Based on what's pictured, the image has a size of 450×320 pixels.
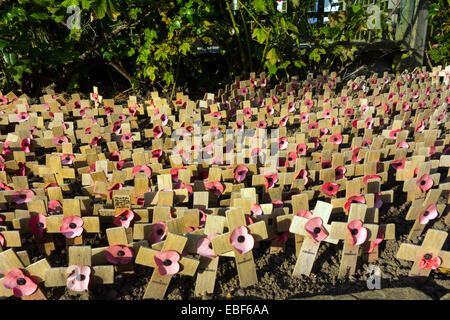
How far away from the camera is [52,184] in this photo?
2242 mm

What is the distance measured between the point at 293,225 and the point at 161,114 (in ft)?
6.86

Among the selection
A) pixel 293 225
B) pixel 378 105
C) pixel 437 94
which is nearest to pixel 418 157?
pixel 293 225

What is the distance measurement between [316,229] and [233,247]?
391 millimetres

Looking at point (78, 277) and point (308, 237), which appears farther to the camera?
point (308, 237)

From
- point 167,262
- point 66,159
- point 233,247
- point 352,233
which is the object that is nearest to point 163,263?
point 167,262

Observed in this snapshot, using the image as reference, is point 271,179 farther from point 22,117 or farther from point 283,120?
point 22,117

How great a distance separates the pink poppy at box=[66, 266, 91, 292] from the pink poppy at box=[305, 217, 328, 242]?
3.11 feet

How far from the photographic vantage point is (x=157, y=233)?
1798 millimetres

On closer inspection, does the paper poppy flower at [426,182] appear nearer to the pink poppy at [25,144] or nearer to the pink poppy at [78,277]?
the pink poppy at [78,277]

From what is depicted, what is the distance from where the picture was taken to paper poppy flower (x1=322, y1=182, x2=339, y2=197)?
219cm

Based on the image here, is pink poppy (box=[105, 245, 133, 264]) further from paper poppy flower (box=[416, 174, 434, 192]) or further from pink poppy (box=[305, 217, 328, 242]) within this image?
paper poppy flower (box=[416, 174, 434, 192])

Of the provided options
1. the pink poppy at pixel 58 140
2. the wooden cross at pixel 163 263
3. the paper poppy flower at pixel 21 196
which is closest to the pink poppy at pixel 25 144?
the pink poppy at pixel 58 140

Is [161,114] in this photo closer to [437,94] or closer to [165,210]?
[165,210]

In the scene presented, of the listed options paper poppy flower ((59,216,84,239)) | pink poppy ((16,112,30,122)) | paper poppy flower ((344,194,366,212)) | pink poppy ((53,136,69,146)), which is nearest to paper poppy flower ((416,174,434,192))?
paper poppy flower ((344,194,366,212))
